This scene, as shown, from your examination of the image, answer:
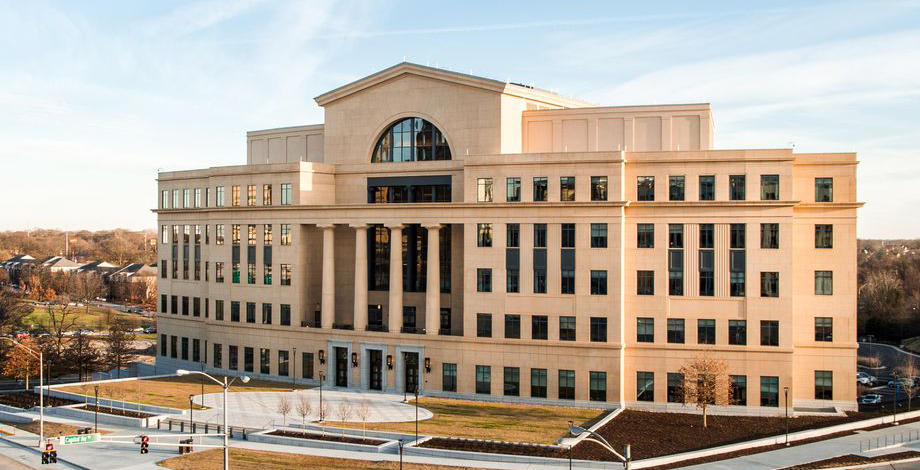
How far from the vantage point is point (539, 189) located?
62.7 m

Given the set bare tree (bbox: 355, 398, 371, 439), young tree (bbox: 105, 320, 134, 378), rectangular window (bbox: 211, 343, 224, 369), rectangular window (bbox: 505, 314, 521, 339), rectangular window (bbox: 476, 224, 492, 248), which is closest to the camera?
Result: bare tree (bbox: 355, 398, 371, 439)

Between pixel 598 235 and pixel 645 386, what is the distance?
1235cm

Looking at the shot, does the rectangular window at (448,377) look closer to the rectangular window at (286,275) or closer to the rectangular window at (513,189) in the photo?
the rectangular window at (513,189)

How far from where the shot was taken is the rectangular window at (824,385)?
6125cm

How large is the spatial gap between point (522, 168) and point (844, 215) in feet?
84.1

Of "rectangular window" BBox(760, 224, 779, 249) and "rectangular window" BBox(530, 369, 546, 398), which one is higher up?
"rectangular window" BBox(760, 224, 779, 249)

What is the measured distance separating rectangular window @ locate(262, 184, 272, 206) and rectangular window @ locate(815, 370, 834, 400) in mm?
49613

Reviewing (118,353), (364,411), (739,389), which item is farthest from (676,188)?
(118,353)

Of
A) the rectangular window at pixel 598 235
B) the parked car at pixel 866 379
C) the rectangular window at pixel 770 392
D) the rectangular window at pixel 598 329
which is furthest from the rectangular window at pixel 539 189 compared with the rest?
the parked car at pixel 866 379

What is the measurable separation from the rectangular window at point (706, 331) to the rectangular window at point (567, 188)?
13.9 m

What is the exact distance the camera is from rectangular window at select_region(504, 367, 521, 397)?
2453 inches

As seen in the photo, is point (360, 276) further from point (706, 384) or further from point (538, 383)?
point (706, 384)

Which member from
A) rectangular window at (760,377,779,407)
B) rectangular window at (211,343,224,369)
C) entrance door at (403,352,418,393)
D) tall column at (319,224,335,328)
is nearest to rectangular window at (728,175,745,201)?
rectangular window at (760,377,779,407)

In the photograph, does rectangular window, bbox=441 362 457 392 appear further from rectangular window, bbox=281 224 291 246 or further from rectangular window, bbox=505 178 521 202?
rectangular window, bbox=281 224 291 246
